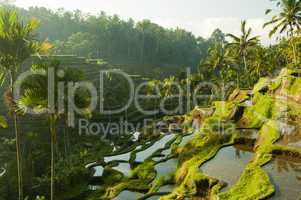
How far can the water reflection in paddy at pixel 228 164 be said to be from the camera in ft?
65.9

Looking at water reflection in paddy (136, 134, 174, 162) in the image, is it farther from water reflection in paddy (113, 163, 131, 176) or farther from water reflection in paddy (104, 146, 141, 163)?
water reflection in paddy (113, 163, 131, 176)

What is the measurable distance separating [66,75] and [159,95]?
51958 mm

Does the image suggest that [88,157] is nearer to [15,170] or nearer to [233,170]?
[15,170]

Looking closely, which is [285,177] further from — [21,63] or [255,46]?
[255,46]

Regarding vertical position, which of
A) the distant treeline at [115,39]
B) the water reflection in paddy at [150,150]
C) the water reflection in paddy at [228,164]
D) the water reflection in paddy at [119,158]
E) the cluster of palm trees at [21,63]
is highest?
the distant treeline at [115,39]

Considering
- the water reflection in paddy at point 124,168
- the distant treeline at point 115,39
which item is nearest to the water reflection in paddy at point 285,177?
the water reflection in paddy at point 124,168

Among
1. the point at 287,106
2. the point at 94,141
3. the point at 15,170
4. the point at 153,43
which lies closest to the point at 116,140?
the point at 94,141

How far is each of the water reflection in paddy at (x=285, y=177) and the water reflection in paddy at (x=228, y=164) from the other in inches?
72.5

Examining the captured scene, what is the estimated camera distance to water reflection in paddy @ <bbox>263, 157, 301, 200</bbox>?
1613 centimetres

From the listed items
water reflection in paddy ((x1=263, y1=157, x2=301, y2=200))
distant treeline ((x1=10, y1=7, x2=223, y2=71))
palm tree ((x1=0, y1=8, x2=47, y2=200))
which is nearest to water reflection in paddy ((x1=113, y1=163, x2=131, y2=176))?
water reflection in paddy ((x1=263, y1=157, x2=301, y2=200))

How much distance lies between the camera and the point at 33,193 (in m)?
25.3

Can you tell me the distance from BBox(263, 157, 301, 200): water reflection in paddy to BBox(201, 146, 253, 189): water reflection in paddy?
1.84m

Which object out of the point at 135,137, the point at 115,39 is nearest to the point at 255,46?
the point at 135,137

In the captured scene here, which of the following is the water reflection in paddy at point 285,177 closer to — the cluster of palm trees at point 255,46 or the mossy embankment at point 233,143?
the mossy embankment at point 233,143
